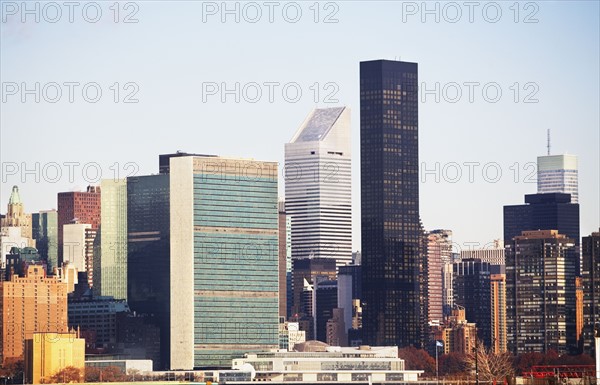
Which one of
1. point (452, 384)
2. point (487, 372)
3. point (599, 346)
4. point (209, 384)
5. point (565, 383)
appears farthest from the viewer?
point (487, 372)

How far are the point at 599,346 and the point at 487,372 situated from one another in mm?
85373

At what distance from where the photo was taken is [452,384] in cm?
17025

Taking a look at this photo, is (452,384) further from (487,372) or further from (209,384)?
(209,384)

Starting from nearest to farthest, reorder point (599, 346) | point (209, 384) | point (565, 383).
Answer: point (209, 384)
point (599, 346)
point (565, 383)

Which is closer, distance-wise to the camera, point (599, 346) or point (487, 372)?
point (599, 346)

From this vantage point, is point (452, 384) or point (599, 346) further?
point (452, 384)

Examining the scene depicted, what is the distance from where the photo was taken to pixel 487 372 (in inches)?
7603

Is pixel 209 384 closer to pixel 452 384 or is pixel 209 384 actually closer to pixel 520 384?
pixel 520 384

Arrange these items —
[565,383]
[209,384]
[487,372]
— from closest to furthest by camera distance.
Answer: [209,384]
[565,383]
[487,372]

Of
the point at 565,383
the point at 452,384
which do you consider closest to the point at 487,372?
the point at 452,384

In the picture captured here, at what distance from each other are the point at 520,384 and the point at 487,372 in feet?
267

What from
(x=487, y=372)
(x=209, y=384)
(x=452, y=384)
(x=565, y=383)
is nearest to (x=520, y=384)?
(x=565, y=383)

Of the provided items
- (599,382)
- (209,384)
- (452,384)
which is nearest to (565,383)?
(599,382)

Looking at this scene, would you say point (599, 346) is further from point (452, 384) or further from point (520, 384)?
point (452, 384)
